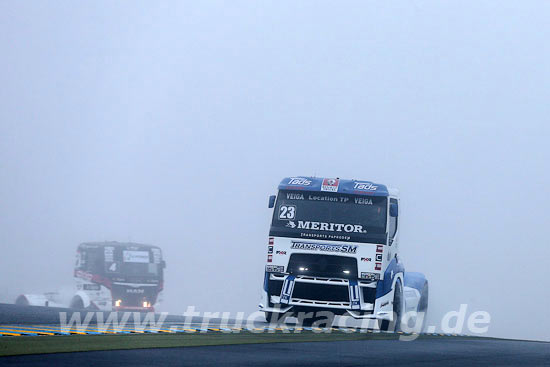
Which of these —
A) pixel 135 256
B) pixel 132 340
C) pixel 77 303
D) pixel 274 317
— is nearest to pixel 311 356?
pixel 132 340

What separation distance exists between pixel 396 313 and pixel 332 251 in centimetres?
236

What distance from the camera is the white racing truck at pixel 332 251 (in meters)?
18.5

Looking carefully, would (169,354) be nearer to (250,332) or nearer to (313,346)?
(313,346)

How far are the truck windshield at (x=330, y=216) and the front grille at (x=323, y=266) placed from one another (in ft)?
1.38

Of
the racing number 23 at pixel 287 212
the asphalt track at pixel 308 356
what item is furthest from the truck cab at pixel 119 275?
the asphalt track at pixel 308 356

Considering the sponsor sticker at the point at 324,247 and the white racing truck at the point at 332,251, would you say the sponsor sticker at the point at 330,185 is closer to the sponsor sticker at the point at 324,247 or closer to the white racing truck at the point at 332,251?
the white racing truck at the point at 332,251

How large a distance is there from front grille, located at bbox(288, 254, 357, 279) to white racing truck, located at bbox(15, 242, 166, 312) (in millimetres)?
25882

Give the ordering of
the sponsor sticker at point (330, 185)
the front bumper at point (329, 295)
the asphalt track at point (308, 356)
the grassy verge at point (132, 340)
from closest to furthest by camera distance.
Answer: the asphalt track at point (308, 356), the grassy verge at point (132, 340), the front bumper at point (329, 295), the sponsor sticker at point (330, 185)

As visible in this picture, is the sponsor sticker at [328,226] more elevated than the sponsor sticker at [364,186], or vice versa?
the sponsor sticker at [364,186]

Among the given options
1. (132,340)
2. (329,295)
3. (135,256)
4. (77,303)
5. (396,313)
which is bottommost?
(77,303)

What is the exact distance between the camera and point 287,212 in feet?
62.8

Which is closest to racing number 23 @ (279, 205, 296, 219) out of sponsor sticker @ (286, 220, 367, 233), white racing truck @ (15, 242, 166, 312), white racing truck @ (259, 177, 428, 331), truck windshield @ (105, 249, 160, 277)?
white racing truck @ (259, 177, 428, 331)

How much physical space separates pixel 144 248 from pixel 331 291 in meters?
30.3

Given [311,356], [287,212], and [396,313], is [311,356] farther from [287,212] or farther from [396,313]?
[396,313]
